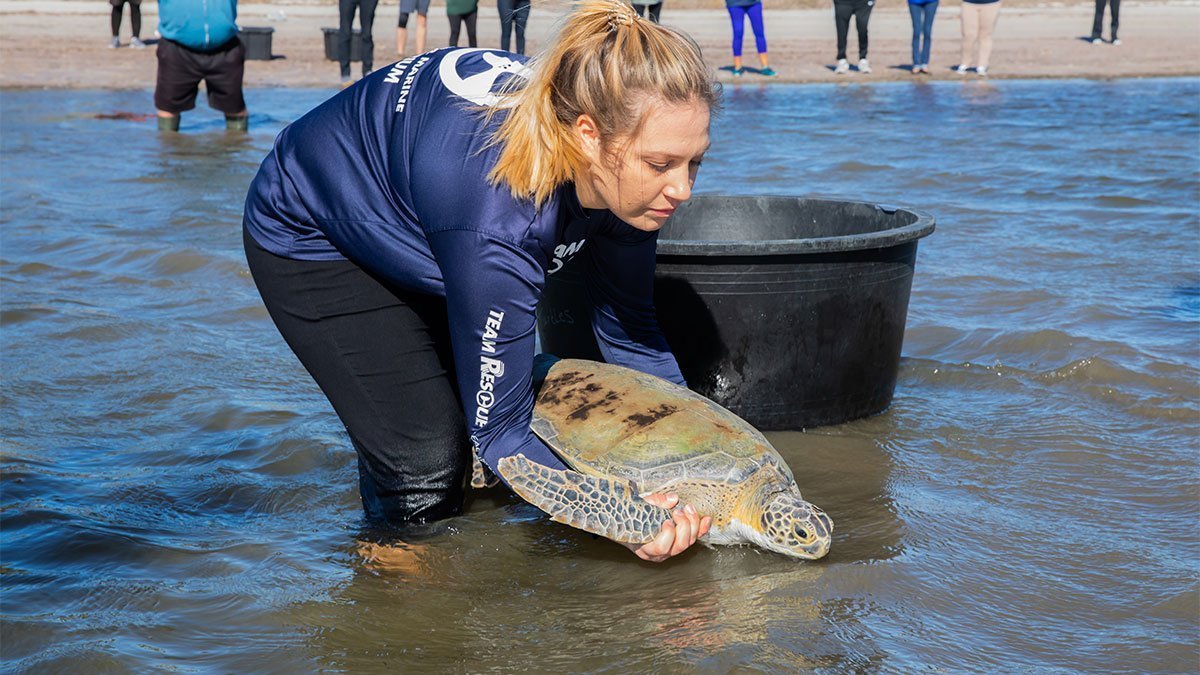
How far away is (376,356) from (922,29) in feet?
49.1

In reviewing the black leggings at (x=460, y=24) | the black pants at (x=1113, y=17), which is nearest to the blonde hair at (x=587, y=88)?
the black leggings at (x=460, y=24)

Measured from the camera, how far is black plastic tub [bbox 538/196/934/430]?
376cm

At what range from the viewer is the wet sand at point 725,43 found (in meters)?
16.6

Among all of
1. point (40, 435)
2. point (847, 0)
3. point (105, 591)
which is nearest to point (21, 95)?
point (847, 0)

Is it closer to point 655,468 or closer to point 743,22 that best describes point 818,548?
point 655,468

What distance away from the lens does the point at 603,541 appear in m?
3.36

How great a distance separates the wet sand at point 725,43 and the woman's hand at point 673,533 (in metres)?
10.8

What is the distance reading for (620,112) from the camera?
245 centimetres

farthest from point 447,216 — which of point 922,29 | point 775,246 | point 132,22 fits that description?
point 132,22

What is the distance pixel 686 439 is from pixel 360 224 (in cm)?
104

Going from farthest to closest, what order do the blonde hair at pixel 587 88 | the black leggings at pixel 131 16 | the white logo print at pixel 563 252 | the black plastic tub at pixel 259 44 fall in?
1. the black leggings at pixel 131 16
2. the black plastic tub at pixel 259 44
3. the white logo print at pixel 563 252
4. the blonde hair at pixel 587 88

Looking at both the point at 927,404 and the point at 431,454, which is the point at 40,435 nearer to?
the point at 431,454

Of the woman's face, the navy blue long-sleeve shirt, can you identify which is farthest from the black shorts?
the woman's face

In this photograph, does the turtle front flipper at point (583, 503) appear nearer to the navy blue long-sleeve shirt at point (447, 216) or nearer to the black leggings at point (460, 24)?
the navy blue long-sleeve shirt at point (447, 216)
